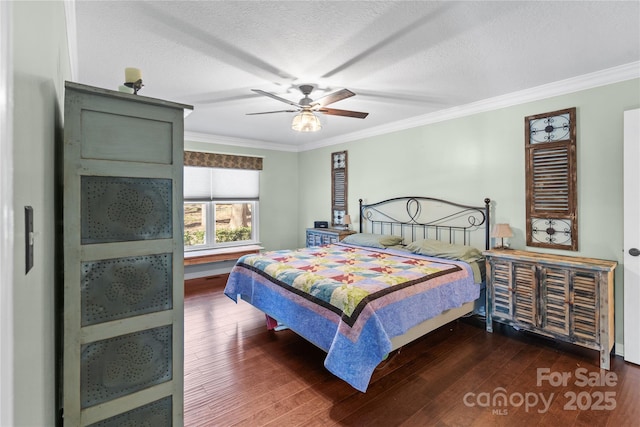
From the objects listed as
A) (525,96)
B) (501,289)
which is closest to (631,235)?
(501,289)

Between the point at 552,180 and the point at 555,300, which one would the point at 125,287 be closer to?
the point at 555,300

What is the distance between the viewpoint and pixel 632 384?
2340 mm

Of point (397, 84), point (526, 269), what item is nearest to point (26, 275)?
point (397, 84)

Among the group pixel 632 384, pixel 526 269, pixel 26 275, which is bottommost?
pixel 632 384

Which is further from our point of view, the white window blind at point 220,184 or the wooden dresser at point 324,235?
the white window blind at point 220,184

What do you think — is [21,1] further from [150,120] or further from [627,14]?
[627,14]

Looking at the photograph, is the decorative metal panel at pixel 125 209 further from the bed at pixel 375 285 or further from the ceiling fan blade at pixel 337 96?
the ceiling fan blade at pixel 337 96

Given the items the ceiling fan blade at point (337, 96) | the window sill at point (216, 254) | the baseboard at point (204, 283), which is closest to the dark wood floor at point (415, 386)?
the baseboard at point (204, 283)

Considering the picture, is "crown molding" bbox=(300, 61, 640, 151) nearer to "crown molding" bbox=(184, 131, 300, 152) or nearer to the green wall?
the green wall

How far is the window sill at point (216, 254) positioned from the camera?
4.98 metres

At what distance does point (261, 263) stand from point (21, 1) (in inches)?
112

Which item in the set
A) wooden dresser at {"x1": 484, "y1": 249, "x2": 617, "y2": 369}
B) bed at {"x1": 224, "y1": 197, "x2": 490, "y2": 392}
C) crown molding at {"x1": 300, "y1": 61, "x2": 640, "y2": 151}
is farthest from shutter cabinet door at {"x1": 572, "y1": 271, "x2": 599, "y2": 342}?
crown molding at {"x1": 300, "y1": 61, "x2": 640, "y2": 151}

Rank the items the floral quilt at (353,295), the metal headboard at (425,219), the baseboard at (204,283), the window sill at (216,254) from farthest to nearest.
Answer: the window sill at (216,254)
the baseboard at (204,283)
the metal headboard at (425,219)
the floral quilt at (353,295)

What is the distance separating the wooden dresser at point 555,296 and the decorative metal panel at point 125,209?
3148mm
